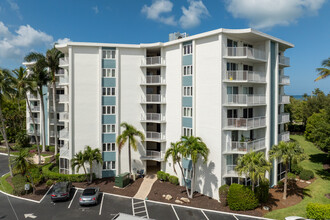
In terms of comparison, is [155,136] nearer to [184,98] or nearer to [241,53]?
[184,98]

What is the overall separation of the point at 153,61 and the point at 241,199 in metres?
20.5

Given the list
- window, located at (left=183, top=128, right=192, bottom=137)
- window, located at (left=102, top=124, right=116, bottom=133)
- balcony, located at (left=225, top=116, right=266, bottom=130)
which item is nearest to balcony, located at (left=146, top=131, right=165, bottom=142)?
window, located at (left=183, top=128, right=192, bottom=137)

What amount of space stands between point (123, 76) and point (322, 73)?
27.3 m

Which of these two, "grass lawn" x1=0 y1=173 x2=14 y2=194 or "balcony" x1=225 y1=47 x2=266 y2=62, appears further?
"grass lawn" x1=0 y1=173 x2=14 y2=194

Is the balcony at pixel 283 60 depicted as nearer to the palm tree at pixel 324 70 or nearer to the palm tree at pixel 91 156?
the palm tree at pixel 324 70

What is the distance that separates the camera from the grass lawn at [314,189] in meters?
20.9

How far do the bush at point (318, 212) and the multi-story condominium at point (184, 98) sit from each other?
6.61 metres

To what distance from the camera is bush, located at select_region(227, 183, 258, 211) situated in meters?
21.5

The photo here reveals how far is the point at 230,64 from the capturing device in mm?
25344

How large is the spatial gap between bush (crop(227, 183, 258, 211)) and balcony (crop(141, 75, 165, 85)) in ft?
54.0

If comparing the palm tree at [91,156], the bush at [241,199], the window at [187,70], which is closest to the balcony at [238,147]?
the bush at [241,199]

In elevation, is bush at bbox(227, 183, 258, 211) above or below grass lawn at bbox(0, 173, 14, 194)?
above

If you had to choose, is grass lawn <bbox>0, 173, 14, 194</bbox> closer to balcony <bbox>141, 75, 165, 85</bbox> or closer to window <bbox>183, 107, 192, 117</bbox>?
balcony <bbox>141, 75, 165, 85</bbox>

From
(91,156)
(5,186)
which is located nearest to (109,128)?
(91,156)
